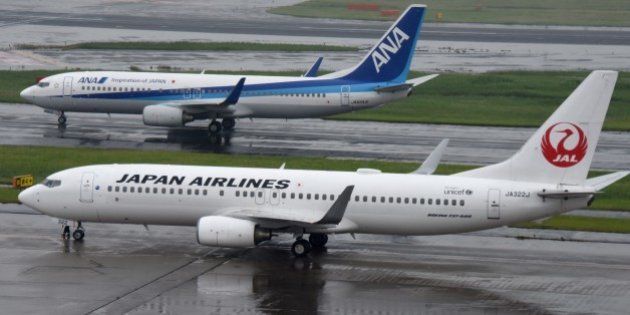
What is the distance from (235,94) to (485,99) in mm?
22528

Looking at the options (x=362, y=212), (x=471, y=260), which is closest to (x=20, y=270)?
(x=362, y=212)

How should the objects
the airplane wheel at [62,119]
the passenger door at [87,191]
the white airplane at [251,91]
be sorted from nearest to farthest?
the passenger door at [87,191], the white airplane at [251,91], the airplane wheel at [62,119]

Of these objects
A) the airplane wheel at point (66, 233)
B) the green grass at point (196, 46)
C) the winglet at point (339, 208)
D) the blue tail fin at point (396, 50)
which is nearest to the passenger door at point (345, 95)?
the blue tail fin at point (396, 50)

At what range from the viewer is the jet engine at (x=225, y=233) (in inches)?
1815

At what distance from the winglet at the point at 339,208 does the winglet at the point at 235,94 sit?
102 ft

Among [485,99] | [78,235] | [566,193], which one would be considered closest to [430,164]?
[566,193]

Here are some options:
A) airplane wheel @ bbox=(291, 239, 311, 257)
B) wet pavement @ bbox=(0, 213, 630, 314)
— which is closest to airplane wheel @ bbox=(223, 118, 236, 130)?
wet pavement @ bbox=(0, 213, 630, 314)

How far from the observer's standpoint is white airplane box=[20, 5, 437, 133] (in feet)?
252

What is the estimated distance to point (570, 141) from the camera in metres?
45.6

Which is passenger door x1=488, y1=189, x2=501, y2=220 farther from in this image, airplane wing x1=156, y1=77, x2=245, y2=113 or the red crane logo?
airplane wing x1=156, y1=77, x2=245, y2=113

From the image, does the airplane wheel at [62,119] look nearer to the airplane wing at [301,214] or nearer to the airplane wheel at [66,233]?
the airplane wheel at [66,233]

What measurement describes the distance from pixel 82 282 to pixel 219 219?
5.81 metres

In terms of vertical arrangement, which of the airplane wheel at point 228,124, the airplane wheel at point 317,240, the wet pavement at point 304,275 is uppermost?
the airplane wheel at point 228,124

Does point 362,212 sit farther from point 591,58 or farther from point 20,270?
point 591,58
